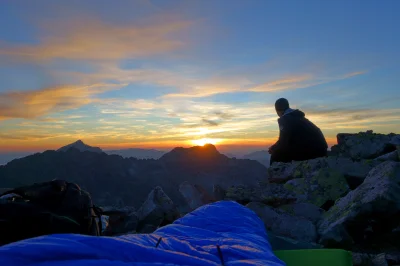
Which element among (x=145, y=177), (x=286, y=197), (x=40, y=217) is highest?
(x=40, y=217)

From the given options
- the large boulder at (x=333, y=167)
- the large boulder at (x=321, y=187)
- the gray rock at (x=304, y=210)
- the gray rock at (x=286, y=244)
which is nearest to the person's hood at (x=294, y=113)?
the large boulder at (x=333, y=167)

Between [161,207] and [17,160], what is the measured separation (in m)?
60.0

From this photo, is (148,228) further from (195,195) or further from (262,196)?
(262,196)

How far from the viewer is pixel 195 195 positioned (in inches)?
251

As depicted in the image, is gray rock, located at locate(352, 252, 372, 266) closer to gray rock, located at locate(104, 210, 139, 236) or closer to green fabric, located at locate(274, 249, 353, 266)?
green fabric, located at locate(274, 249, 353, 266)

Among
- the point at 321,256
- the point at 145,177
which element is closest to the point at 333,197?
the point at 321,256

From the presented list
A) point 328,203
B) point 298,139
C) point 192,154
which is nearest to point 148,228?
point 328,203

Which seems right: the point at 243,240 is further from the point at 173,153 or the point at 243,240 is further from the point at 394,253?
the point at 173,153

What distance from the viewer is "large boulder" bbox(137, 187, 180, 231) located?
18.3ft

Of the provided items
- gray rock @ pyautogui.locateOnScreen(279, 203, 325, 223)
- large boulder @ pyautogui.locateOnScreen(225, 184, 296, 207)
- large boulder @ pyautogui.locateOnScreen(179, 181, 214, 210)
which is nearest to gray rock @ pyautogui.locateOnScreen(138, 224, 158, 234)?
large boulder @ pyautogui.locateOnScreen(179, 181, 214, 210)

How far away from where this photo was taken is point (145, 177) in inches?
2478

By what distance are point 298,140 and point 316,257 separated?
16.2 feet

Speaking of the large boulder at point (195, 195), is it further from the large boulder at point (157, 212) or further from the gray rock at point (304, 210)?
the gray rock at point (304, 210)

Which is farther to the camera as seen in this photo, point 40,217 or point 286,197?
point 286,197
